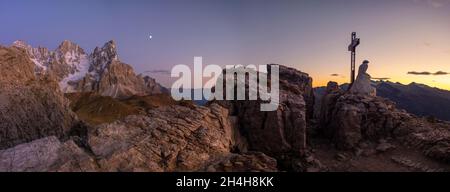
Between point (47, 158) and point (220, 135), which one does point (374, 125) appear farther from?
point (47, 158)

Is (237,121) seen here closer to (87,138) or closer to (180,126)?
(180,126)

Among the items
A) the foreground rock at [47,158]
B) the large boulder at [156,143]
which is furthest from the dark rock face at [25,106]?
the large boulder at [156,143]

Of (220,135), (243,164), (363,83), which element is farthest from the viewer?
(363,83)

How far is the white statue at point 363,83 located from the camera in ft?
171

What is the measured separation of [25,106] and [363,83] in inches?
1701

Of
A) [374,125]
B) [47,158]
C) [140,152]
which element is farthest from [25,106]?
[374,125]

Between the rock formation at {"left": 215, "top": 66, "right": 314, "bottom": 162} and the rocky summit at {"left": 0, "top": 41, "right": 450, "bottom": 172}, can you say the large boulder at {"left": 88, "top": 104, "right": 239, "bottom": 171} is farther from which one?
the rock formation at {"left": 215, "top": 66, "right": 314, "bottom": 162}

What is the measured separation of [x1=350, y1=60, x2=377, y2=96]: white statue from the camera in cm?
5207

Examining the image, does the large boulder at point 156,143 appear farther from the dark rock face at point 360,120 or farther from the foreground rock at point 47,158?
the dark rock face at point 360,120

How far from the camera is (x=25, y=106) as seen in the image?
37250mm

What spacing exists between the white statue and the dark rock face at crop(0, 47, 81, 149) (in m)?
37.6

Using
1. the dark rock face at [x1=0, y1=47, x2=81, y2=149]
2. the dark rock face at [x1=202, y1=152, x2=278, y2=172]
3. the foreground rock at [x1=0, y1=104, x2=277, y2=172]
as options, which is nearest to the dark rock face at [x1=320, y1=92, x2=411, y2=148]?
the foreground rock at [x1=0, y1=104, x2=277, y2=172]
